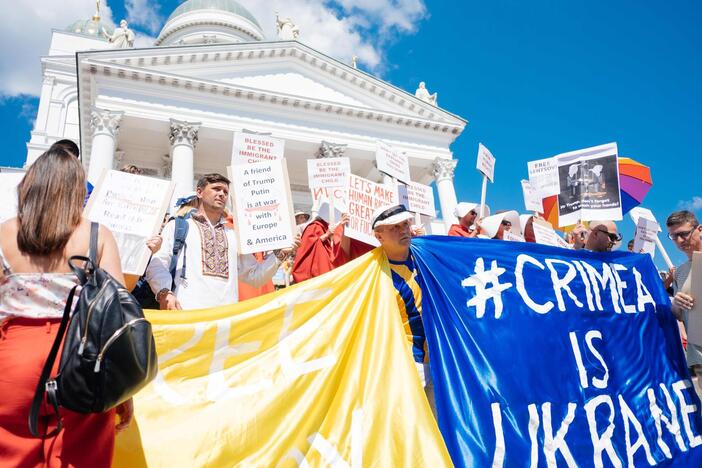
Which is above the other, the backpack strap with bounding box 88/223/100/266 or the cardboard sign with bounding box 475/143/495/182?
the cardboard sign with bounding box 475/143/495/182

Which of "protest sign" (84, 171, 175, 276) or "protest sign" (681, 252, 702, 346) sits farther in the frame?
"protest sign" (681, 252, 702, 346)

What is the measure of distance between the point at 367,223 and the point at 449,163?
73.3 feet

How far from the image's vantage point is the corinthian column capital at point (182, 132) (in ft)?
69.8

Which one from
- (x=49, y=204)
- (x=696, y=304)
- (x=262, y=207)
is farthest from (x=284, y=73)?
(x=49, y=204)

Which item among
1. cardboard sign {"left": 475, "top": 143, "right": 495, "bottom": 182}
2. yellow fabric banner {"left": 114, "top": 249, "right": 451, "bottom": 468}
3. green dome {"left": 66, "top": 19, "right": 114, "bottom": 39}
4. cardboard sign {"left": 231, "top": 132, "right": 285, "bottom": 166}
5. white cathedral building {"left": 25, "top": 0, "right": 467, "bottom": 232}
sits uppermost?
green dome {"left": 66, "top": 19, "right": 114, "bottom": 39}

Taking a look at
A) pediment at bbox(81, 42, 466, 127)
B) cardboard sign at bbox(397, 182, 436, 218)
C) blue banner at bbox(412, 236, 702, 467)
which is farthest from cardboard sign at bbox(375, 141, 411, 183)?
pediment at bbox(81, 42, 466, 127)

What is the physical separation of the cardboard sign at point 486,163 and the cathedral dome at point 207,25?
31886 millimetres

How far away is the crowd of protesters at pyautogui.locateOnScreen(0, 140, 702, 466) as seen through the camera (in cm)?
165

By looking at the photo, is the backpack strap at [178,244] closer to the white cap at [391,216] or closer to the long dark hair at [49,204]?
the white cap at [391,216]

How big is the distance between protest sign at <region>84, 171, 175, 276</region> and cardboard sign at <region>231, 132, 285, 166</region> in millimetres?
1257

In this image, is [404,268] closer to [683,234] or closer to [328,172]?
[328,172]

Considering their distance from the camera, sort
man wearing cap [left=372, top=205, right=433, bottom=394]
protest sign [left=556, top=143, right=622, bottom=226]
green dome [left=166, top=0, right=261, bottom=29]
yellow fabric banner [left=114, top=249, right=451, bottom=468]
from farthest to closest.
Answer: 1. green dome [left=166, top=0, right=261, bottom=29]
2. protest sign [left=556, top=143, right=622, bottom=226]
3. man wearing cap [left=372, top=205, right=433, bottom=394]
4. yellow fabric banner [left=114, top=249, right=451, bottom=468]

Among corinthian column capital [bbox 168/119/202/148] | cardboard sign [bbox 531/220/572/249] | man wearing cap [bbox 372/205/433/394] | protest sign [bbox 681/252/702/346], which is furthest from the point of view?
corinthian column capital [bbox 168/119/202/148]

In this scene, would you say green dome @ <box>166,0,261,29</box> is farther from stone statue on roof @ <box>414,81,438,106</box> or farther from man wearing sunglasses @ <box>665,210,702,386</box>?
man wearing sunglasses @ <box>665,210,702,386</box>
